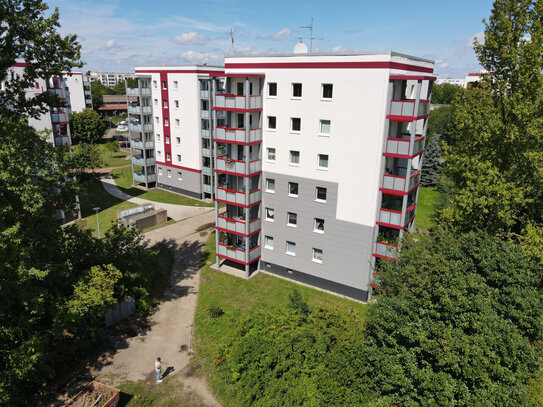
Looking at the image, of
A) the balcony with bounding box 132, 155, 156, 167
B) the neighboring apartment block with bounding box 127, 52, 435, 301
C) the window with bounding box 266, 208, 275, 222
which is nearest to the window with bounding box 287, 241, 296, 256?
the neighboring apartment block with bounding box 127, 52, 435, 301

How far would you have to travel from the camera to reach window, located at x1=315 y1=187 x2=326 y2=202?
27.6 meters

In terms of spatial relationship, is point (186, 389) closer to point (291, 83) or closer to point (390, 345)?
point (390, 345)

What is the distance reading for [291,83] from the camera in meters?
26.5

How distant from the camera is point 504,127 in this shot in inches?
959

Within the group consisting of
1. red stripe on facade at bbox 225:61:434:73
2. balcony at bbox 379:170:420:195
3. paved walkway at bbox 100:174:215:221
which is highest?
red stripe on facade at bbox 225:61:434:73

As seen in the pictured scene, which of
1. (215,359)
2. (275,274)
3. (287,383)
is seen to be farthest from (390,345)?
(275,274)

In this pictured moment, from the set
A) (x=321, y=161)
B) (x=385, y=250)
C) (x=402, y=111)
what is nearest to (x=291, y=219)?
(x=321, y=161)

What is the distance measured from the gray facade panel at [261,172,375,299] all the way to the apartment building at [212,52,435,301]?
0.08m

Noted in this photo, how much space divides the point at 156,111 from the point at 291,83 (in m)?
31.4

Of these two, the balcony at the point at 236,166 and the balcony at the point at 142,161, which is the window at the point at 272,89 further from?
the balcony at the point at 142,161

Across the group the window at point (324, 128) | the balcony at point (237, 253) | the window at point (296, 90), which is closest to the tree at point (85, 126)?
the balcony at point (237, 253)

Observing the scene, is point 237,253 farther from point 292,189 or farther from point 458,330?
point 458,330

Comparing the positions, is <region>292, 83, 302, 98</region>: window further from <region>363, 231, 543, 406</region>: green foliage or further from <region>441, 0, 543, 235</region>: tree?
<region>363, 231, 543, 406</region>: green foliage

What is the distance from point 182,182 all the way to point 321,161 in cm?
2994
